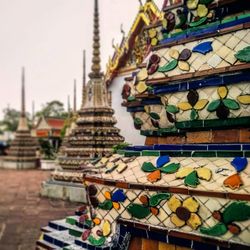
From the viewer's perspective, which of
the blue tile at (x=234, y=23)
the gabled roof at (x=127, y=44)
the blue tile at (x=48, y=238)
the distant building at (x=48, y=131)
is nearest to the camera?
the blue tile at (x=234, y=23)

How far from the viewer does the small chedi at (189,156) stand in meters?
2.25

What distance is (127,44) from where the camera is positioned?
1225 centimetres

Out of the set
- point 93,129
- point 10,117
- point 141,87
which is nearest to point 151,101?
point 141,87

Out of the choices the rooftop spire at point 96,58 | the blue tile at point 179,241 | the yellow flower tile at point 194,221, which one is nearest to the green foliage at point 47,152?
the rooftop spire at point 96,58

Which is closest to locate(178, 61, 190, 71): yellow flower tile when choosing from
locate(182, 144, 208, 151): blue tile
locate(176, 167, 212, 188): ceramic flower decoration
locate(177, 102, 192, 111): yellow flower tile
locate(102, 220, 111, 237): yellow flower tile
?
locate(177, 102, 192, 111): yellow flower tile

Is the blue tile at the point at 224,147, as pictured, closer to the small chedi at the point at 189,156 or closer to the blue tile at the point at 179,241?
Answer: the small chedi at the point at 189,156

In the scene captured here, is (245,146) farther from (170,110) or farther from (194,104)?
(170,110)

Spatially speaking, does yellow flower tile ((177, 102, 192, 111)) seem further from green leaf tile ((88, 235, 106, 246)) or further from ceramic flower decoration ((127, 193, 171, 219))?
green leaf tile ((88, 235, 106, 246))

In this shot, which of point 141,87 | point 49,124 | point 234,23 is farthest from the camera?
point 49,124

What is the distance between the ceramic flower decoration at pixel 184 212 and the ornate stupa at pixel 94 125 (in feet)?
24.1

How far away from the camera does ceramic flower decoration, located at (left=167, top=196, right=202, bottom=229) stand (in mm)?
2291

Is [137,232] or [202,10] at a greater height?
[202,10]

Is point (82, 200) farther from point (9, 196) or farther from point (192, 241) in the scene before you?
point (192, 241)

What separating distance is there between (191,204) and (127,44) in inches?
411
